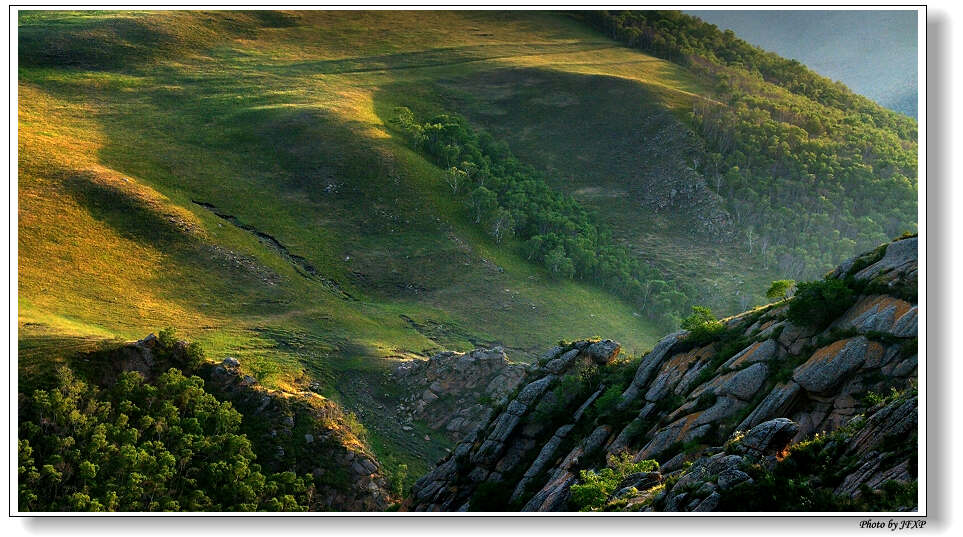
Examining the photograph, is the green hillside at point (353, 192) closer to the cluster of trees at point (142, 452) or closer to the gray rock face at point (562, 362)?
the cluster of trees at point (142, 452)

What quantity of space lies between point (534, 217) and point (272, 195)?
3445 centimetres

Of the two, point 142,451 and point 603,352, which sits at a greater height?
point 603,352

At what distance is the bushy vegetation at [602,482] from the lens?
3247 cm

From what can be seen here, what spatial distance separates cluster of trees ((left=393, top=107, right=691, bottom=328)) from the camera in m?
114

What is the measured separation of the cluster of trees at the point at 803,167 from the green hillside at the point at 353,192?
72 cm

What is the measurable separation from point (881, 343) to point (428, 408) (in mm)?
44000

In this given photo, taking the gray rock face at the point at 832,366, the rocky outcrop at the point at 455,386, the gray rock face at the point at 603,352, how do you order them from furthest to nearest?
the rocky outcrop at the point at 455,386, the gray rock face at the point at 603,352, the gray rock face at the point at 832,366

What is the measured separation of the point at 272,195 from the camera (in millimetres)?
113750

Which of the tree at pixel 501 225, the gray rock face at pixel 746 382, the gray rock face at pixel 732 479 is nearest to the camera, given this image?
the gray rock face at pixel 732 479

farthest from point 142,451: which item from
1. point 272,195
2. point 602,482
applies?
point 272,195

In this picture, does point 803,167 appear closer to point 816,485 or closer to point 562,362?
point 562,362

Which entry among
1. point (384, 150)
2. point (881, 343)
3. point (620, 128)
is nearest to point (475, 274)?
point (384, 150)

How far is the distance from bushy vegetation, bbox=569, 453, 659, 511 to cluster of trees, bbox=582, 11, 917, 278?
316 ft

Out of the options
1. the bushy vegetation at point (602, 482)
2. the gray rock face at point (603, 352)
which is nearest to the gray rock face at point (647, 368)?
the gray rock face at point (603, 352)
